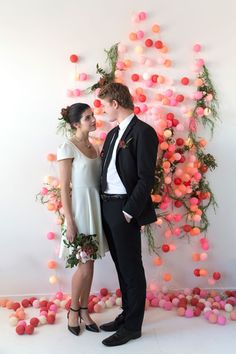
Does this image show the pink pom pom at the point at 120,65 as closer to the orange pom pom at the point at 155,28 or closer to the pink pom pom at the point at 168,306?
the orange pom pom at the point at 155,28

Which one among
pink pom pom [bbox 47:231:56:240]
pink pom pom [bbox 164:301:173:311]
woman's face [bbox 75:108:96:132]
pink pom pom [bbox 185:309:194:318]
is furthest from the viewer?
pink pom pom [bbox 47:231:56:240]

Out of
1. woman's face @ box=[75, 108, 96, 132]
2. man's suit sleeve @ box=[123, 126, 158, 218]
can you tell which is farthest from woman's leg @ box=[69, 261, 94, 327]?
A: woman's face @ box=[75, 108, 96, 132]

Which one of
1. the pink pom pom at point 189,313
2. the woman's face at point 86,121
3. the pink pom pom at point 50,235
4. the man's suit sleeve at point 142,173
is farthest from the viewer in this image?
the pink pom pom at point 50,235

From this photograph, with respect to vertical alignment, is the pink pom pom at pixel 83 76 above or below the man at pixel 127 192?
above

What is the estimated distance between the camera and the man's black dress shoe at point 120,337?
2.22 meters

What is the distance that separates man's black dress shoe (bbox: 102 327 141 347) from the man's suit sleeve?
72cm

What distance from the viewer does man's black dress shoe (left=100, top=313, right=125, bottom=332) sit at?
2.40 m

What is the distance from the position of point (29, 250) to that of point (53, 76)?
1280 mm

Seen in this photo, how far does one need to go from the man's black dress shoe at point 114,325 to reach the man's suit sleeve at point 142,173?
2.53 ft

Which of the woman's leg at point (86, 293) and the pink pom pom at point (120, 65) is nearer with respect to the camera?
the woman's leg at point (86, 293)

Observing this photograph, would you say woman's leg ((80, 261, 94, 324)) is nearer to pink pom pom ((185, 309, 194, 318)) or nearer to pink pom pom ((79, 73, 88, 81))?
pink pom pom ((185, 309, 194, 318))

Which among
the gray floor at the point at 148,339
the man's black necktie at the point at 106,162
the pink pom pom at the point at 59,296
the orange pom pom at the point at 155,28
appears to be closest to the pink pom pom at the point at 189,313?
the gray floor at the point at 148,339

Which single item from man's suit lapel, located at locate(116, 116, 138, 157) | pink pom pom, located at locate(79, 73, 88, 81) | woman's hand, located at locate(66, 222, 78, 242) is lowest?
woman's hand, located at locate(66, 222, 78, 242)

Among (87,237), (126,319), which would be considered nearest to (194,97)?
(87,237)
